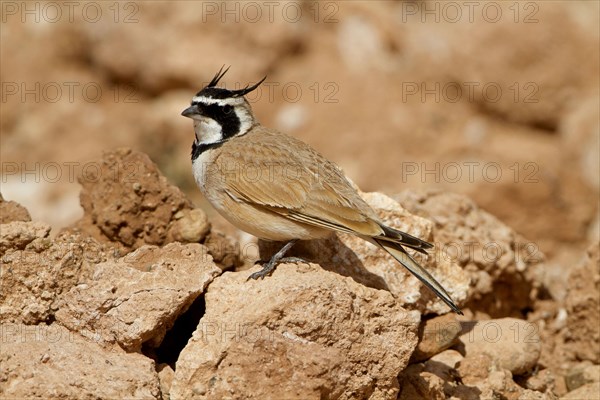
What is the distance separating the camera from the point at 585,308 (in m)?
7.92

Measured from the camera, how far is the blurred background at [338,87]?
13.7 meters

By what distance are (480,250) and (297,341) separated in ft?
9.22

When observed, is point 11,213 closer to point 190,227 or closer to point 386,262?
point 190,227

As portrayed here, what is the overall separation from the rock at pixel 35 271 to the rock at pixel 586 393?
370 centimetres

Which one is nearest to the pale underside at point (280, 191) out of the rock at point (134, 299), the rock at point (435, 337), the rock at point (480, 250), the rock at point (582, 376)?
the rock at point (134, 299)

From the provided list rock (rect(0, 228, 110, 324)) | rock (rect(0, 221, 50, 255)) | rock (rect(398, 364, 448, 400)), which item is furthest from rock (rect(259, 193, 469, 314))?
rock (rect(0, 221, 50, 255))

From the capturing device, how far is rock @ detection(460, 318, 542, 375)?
280 inches

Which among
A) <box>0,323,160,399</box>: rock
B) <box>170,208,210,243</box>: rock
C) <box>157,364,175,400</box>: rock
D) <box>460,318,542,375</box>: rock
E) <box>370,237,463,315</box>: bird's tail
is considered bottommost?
<box>157,364,175,400</box>: rock

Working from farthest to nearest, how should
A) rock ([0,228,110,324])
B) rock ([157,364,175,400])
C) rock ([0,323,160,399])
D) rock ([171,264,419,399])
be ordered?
rock ([0,228,110,324])
rock ([157,364,175,400])
rock ([171,264,419,399])
rock ([0,323,160,399])

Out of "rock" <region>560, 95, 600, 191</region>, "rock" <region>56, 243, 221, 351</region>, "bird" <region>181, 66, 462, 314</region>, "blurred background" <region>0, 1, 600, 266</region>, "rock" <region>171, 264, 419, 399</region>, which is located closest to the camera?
"rock" <region>171, 264, 419, 399</region>

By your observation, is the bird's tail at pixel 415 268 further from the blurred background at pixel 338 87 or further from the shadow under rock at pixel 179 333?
the blurred background at pixel 338 87

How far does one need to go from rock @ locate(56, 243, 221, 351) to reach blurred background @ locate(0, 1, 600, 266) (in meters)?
6.67

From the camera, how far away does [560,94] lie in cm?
1415

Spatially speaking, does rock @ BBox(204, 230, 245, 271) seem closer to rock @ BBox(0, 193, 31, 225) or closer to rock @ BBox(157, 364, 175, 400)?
rock @ BBox(157, 364, 175, 400)
